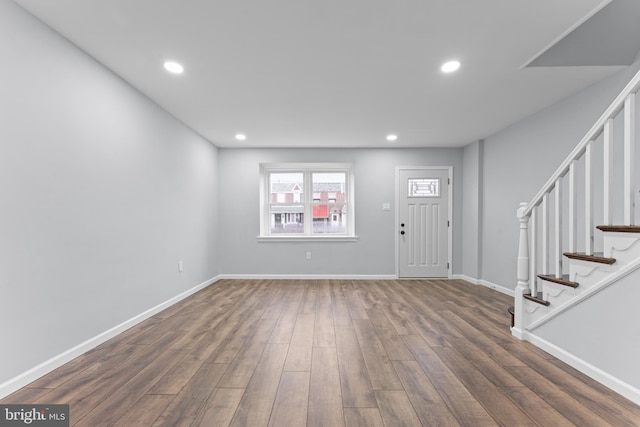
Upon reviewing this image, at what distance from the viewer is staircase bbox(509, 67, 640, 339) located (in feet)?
5.49

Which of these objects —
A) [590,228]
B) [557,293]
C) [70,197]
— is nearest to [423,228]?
[557,293]

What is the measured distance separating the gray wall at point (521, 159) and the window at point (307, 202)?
2323 mm

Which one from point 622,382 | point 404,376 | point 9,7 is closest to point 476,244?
point 622,382

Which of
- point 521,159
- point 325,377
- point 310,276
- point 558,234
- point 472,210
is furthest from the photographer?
point 310,276

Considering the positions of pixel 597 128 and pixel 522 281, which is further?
pixel 522 281

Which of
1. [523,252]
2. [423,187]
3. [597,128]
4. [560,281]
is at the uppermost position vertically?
[597,128]

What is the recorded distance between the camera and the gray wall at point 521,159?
Result: 110 inches

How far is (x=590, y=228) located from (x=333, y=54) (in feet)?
7.52

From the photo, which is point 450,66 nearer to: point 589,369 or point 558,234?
point 558,234

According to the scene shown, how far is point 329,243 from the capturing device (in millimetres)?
4984

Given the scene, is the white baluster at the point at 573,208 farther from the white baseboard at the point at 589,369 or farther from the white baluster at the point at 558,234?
the white baseboard at the point at 589,369

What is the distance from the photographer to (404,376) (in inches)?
72.2

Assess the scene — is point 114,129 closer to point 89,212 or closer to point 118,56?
point 118,56

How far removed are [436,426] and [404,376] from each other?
17.8 inches
